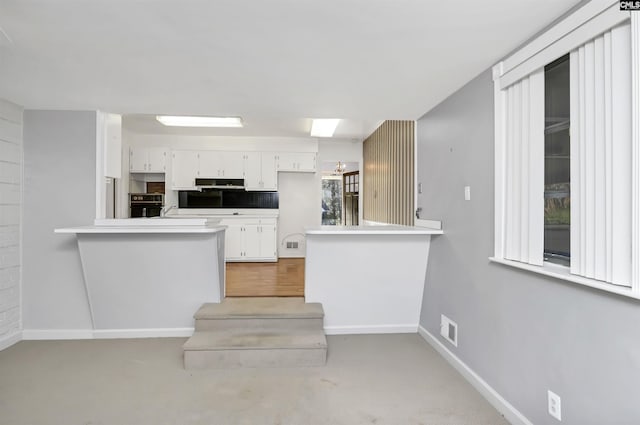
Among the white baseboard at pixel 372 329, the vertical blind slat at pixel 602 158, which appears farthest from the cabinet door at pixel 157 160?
the vertical blind slat at pixel 602 158

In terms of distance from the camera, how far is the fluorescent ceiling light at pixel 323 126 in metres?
4.91

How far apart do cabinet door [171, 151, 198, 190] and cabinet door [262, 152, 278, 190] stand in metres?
1.28

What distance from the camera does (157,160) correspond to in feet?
20.5

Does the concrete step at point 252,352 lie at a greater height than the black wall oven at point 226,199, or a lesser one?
lesser

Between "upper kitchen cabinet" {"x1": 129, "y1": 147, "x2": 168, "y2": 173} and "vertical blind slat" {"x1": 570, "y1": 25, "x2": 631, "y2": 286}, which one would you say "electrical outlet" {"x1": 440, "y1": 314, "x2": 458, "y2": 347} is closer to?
"vertical blind slat" {"x1": 570, "y1": 25, "x2": 631, "y2": 286}

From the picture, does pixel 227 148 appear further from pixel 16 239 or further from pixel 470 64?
pixel 470 64

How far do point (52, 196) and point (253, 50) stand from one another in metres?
2.63

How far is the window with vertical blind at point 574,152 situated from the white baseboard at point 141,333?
2.99 m

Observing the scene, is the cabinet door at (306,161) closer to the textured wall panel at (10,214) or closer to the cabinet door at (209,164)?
the cabinet door at (209,164)

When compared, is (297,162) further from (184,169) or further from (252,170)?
(184,169)

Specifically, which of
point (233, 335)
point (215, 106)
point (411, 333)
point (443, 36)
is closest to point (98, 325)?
point (233, 335)

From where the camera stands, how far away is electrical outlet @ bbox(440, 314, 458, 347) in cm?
275

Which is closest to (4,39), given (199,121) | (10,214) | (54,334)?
(10,214)

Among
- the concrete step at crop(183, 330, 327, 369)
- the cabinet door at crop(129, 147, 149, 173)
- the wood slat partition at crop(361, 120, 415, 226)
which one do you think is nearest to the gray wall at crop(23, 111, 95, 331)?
the concrete step at crop(183, 330, 327, 369)
